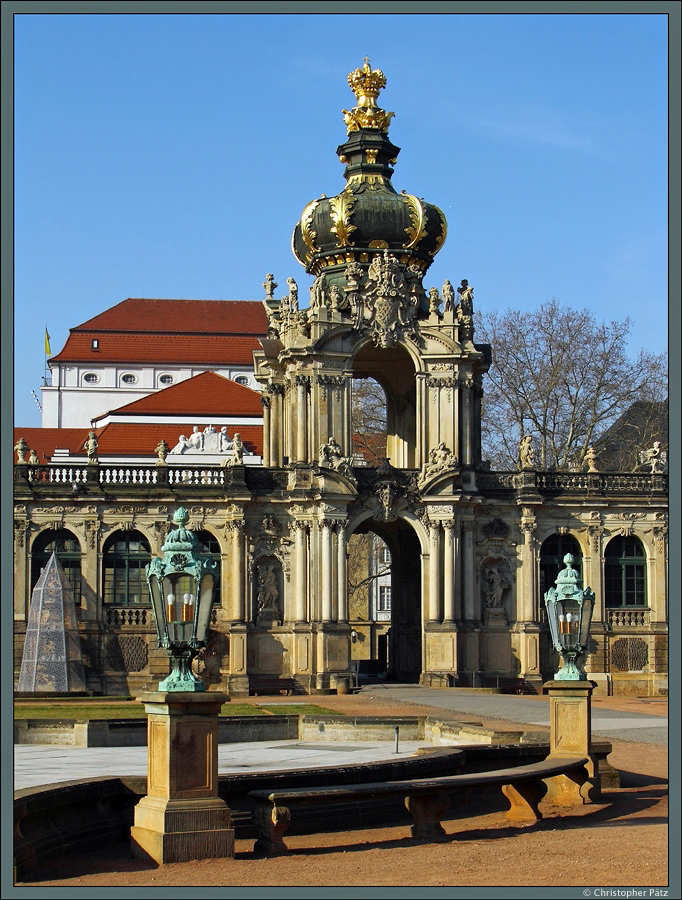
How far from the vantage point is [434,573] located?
49156mm

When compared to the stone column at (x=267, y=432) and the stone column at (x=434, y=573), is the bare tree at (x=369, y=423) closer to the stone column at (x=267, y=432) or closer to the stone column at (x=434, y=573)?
the stone column at (x=267, y=432)

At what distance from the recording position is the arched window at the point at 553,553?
5134 centimetres

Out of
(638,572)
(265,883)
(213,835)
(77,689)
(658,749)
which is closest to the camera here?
(265,883)

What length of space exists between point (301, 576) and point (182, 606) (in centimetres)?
3078

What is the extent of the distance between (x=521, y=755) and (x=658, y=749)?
5343mm

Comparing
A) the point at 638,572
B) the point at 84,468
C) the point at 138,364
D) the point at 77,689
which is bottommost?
the point at 77,689

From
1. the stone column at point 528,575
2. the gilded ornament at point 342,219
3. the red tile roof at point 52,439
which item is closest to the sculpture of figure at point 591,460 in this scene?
the stone column at point 528,575

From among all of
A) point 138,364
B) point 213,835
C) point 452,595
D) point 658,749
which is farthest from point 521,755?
point 138,364

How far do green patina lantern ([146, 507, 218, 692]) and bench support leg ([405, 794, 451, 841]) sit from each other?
3.60m

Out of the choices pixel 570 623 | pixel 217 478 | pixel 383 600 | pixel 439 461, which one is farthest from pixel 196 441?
pixel 570 623

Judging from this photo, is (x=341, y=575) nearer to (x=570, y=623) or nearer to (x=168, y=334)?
(x=570, y=623)

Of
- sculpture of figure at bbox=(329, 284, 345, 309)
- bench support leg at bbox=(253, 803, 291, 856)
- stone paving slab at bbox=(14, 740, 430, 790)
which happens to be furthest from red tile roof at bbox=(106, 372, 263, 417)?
bench support leg at bbox=(253, 803, 291, 856)

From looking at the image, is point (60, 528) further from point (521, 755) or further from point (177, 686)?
point (177, 686)

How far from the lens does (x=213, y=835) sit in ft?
58.6
